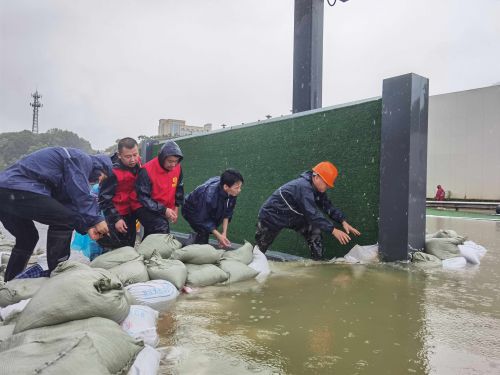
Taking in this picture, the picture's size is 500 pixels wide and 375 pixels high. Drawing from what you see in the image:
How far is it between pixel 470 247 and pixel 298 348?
121 inches

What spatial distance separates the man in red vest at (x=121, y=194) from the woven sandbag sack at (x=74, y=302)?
1.87 metres

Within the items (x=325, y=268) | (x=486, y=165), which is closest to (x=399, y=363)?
(x=325, y=268)

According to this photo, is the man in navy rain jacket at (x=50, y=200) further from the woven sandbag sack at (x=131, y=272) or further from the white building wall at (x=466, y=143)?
the white building wall at (x=466, y=143)

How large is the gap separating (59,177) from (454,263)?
356cm

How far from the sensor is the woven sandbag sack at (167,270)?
2918 mm

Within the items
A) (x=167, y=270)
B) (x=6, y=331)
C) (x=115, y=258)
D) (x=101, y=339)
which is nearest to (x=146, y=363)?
(x=101, y=339)

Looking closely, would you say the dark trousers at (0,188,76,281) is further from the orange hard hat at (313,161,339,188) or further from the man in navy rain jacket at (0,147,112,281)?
the orange hard hat at (313,161,339,188)

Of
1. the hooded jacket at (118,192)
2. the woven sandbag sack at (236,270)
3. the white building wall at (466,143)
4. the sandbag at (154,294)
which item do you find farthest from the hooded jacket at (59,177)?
the white building wall at (466,143)

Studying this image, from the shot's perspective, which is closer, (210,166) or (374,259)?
(374,259)

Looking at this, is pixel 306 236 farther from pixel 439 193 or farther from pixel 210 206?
pixel 439 193

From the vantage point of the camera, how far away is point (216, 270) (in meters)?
3.33

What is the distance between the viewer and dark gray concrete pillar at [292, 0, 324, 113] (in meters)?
6.25

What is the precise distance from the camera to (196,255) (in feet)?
11.2

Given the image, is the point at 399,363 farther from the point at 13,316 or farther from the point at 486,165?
the point at 486,165
